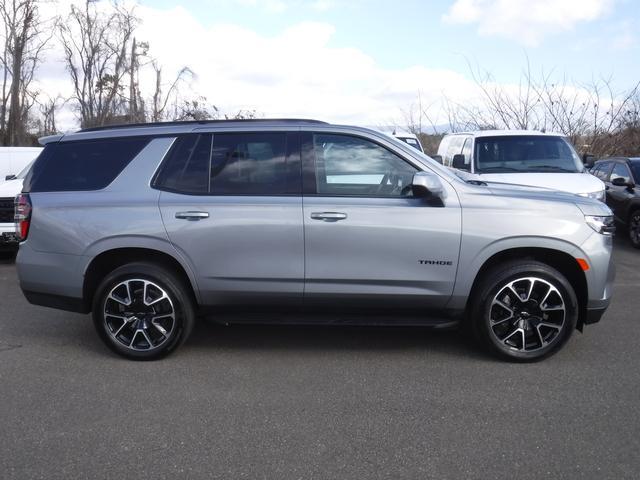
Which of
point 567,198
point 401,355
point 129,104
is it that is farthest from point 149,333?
point 129,104

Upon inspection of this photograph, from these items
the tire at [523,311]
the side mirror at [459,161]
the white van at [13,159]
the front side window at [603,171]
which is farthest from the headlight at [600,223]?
the white van at [13,159]

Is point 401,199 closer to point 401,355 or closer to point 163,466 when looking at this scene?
point 401,355

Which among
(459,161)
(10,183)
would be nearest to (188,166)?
(459,161)

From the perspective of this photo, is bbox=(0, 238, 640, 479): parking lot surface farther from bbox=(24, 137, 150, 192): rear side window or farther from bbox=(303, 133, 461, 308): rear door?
bbox=(24, 137, 150, 192): rear side window

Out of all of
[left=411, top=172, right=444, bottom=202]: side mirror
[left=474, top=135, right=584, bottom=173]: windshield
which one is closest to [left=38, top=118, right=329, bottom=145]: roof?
[left=411, top=172, right=444, bottom=202]: side mirror

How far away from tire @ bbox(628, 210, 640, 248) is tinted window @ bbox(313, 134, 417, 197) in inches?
284

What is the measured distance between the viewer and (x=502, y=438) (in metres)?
3.52

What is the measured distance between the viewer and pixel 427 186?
173 inches

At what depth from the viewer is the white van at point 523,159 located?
8430mm

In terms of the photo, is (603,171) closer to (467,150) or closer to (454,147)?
(454,147)

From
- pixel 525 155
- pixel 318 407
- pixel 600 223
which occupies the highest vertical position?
pixel 525 155

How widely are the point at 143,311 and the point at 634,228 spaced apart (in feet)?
28.7

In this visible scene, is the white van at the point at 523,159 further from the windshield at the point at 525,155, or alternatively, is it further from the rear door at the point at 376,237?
the rear door at the point at 376,237

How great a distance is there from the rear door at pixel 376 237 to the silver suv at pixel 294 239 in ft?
0.04
